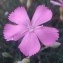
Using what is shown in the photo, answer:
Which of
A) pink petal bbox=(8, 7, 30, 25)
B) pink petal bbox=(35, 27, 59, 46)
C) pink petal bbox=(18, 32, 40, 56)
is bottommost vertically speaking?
pink petal bbox=(18, 32, 40, 56)

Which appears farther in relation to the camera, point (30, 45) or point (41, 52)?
point (41, 52)

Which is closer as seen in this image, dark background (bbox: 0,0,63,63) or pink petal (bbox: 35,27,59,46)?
pink petal (bbox: 35,27,59,46)

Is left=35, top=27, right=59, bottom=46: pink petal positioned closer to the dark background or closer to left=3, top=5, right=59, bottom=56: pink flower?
left=3, top=5, right=59, bottom=56: pink flower

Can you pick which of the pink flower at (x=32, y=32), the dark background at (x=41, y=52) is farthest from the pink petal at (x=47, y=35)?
the dark background at (x=41, y=52)

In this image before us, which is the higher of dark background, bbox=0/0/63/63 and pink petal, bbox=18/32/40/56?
pink petal, bbox=18/32/40/56

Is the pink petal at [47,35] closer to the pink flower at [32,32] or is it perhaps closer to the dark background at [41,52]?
the pink flower at [32,32]

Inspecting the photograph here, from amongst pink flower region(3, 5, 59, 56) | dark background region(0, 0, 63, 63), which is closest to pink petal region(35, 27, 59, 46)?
pink flower region(3, 5, 59, 56)
